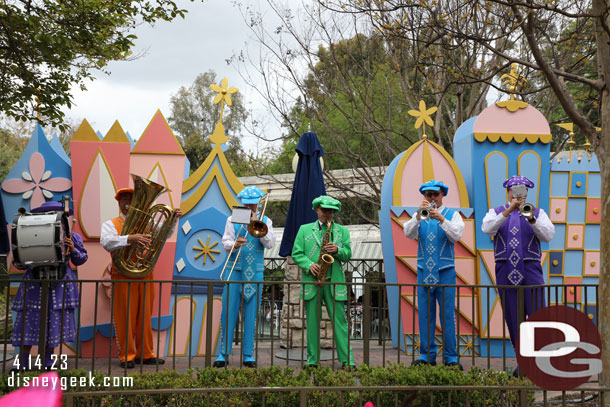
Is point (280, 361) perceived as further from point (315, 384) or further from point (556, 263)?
point (556, 263)

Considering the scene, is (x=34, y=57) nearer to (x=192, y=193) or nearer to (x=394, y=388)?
(x=192, y=193)

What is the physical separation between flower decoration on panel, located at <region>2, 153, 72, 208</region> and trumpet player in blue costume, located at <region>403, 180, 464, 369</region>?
4.14m

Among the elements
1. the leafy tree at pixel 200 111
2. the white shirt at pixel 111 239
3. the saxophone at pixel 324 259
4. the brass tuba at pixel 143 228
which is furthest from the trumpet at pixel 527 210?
the leafy tree at pixel 200 111

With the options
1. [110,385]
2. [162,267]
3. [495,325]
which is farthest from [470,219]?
[110,385]

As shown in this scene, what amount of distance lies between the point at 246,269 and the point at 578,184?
4449 mm

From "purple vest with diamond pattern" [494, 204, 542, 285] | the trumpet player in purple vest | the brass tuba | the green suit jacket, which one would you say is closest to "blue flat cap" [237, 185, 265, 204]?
the green suit jacket

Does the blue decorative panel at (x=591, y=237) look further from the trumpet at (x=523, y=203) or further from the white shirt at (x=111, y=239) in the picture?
the white shirt at (x=111, y=239)

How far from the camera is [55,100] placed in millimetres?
10031

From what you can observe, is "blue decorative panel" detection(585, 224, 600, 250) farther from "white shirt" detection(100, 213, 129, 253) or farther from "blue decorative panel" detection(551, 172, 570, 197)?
"white shirt" detection(100, 213, 129, 253)

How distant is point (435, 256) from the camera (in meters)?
6.68

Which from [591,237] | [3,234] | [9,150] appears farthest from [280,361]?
[9,150]

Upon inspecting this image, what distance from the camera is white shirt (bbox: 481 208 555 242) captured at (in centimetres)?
643

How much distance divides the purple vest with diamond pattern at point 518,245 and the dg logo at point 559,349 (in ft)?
5.77

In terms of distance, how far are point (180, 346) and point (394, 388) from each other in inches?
161
